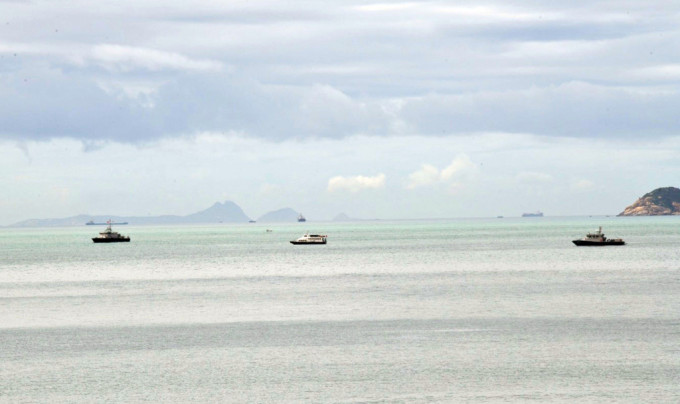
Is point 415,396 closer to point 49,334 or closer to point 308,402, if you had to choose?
point 308,402

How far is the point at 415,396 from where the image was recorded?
1850 inches

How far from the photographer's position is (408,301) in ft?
320

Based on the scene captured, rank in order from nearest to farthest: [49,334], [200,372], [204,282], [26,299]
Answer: [200,372] < [49,334] < [26,299] < [204,282]

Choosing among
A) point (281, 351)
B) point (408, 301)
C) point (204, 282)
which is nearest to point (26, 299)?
point (204, 282)

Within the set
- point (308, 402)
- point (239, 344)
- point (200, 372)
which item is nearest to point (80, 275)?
point (239, 344)

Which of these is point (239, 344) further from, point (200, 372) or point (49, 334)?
point (49, 334)

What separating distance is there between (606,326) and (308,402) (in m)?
35.3

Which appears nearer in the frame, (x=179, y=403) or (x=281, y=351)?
(x=179, y=403)

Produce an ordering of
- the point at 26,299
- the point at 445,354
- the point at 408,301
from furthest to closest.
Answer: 1. the point at 26,299
2. the point at 408,301
3. the point at 445,354

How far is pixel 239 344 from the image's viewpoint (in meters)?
65.2

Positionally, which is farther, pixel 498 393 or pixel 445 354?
pixel 445 354

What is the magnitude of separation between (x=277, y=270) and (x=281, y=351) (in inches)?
3837

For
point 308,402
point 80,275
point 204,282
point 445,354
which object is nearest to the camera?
point 308,402

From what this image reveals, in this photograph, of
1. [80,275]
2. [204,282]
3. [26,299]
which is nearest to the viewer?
[26,299]
